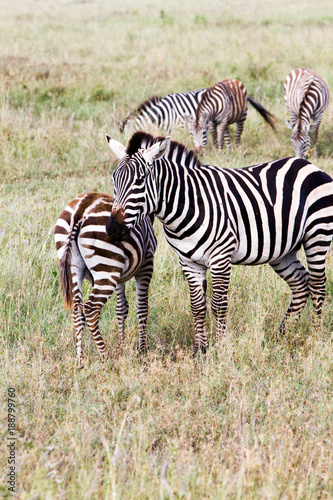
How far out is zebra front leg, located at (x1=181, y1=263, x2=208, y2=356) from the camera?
4473 mm

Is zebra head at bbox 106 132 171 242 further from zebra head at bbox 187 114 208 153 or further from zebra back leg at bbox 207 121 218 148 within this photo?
zebra back leg at bbox 207 121 218 148

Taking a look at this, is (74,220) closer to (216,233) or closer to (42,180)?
(216,233)

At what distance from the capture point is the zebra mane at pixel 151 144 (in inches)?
158

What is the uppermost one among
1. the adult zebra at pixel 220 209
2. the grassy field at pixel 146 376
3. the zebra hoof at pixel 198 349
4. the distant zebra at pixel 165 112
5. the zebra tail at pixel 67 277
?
the distant zebra at pixel 165 112

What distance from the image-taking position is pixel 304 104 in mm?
10500

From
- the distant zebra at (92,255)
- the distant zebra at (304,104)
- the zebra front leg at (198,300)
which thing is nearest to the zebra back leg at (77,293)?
the distant zebra at (92,255)

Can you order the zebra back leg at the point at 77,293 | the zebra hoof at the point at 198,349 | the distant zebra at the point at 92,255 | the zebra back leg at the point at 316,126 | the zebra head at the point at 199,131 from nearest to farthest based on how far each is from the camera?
the distant zebra at the point at 92,255
the zebra back leg at the point at 77,293
the zebra hoof at the point at 198,349
the zebra head at the point at 199,131
the zebra back leg at the point at 316,126

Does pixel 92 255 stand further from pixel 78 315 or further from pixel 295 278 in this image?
pixel 295 278

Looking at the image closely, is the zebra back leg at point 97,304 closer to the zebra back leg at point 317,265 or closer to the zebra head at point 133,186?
the zebra head at point 133,186

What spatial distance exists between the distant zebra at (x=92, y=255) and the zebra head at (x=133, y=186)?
18 cm

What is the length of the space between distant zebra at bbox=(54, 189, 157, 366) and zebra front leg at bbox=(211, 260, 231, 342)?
657 mm

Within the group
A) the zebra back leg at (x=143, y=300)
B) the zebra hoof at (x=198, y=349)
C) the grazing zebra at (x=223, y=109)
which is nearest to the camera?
the zebra hoof at (x=198, y=349)

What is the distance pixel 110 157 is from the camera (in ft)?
31.1

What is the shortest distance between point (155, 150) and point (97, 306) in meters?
1.33
